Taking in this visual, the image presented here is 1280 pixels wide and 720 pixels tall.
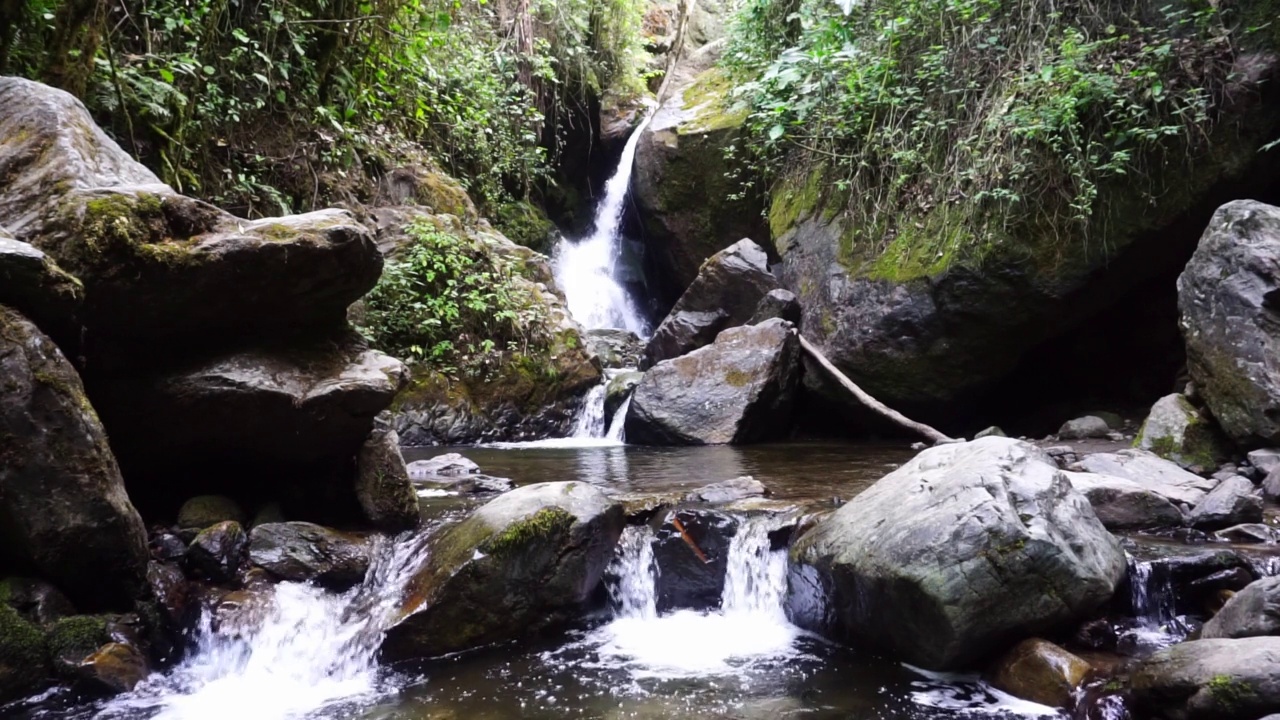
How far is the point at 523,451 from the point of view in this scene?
7945mm

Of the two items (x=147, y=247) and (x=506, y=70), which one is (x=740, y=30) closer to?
(x=506, y=70)

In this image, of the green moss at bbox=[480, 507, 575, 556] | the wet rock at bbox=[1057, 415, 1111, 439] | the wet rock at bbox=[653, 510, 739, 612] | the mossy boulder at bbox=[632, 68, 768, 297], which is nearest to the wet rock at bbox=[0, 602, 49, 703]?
the green moss at bbox=[480, 507, 575, 556]

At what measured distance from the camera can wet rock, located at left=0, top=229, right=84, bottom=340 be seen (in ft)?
10.4

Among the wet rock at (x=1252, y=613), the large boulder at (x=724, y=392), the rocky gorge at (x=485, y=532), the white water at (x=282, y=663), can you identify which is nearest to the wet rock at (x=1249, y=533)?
the rocky gorge at (x=485, y=532)

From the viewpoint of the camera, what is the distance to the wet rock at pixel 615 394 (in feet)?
30.0

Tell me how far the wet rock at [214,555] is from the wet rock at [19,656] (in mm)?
739

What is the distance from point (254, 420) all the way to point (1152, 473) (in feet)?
18.8

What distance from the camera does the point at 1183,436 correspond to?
6070 mm

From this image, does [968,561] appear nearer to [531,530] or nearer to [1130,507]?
[1130,507]

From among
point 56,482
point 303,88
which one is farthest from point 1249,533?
point 303,88

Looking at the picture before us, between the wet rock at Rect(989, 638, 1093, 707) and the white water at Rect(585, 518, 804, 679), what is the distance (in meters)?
0.99

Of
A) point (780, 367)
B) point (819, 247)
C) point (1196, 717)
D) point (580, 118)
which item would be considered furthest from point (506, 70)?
point (1196, 717)

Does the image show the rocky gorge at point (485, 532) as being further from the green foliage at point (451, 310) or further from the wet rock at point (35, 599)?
the green foliage at point (451, 310)

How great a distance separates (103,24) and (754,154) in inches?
318
